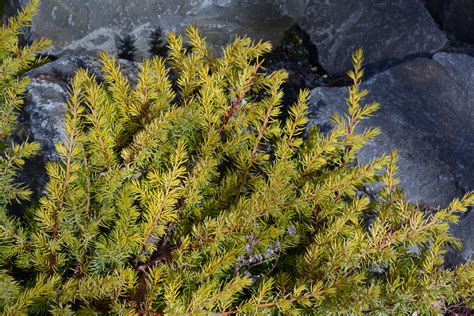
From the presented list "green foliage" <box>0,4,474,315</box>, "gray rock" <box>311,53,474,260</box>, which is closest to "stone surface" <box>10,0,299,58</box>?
"gray rock" <box>311,53,474,260</box>

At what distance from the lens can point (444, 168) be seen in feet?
7.90

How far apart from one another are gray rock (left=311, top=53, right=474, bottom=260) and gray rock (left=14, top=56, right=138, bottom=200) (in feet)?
3.37

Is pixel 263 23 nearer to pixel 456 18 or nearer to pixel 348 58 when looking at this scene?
pixel 348 58

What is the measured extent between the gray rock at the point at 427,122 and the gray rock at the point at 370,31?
23 cm

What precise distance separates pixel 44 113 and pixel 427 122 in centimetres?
164

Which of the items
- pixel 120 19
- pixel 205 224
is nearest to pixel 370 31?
pixel 120 19

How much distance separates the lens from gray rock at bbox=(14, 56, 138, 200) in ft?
6.18

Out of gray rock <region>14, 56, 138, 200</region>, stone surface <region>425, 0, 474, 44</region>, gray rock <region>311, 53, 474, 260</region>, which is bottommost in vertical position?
gray rock <region>311, 53, 474, 260</region>

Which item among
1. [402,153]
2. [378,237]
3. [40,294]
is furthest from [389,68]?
[40,294]

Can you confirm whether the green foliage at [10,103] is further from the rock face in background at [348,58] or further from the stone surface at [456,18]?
the stone surface at [456,18]

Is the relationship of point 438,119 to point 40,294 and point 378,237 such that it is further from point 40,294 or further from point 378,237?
point 40,294

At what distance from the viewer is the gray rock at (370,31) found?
2971mm

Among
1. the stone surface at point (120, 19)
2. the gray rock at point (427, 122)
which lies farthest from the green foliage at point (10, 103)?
the gray rock at point (427, 122)

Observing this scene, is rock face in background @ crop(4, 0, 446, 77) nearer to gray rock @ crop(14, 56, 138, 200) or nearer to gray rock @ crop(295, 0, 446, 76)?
gray rock @ crop(295, 0, 446, 76)
